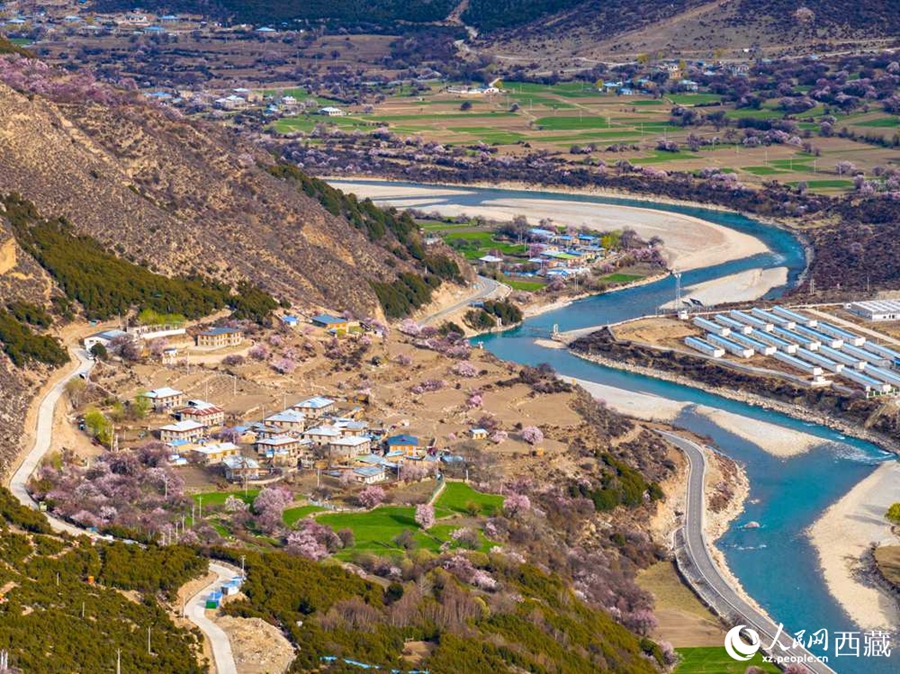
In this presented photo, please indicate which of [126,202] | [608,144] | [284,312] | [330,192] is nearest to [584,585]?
[284,312]

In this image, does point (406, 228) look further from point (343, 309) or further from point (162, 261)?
point (162, 261)

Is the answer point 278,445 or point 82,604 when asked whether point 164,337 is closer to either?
point 278,445

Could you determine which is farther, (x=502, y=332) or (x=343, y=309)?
(x=502, y=332)

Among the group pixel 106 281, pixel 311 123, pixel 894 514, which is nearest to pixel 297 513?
pixel 894 514

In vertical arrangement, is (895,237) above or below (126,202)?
below

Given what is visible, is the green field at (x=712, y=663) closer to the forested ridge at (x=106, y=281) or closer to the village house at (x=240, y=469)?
the village house at (x=240, y=469)

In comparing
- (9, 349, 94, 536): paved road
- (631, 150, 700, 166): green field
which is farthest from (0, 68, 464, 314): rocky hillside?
(631, 150, 700, 166): green field

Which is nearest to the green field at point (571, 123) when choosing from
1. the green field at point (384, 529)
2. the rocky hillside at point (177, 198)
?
the rocky hillside at point (177, 198)
